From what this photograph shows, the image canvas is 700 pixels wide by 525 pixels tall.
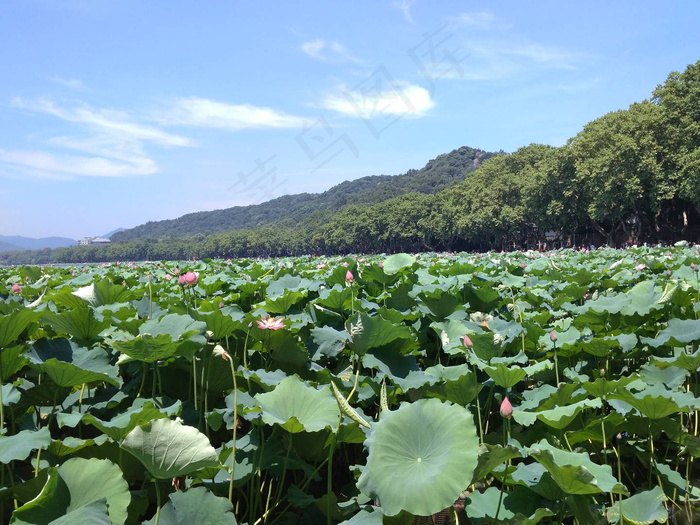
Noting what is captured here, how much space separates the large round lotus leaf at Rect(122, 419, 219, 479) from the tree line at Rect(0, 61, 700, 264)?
2563cm

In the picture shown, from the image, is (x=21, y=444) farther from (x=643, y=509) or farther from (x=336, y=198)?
(x=336, y=198)

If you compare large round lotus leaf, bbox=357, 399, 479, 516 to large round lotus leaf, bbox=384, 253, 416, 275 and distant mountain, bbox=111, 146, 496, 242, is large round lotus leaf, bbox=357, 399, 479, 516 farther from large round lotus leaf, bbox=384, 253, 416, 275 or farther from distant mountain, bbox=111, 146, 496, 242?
distant mountain, bbox=111, 146, 496, 242

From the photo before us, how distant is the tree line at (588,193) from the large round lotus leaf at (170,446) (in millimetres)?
25626

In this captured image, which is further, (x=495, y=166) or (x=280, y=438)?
(x=495, y=166)

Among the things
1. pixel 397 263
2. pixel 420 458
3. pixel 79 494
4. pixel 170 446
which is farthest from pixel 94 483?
pixel 397 263

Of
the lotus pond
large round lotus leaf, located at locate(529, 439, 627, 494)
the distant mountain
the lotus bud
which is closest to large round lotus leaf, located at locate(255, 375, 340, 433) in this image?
the lotus pond

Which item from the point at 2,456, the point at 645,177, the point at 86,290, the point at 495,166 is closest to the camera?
the point at 2,456

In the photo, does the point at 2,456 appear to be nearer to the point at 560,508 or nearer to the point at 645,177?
the point at 560,508

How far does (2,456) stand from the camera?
3.51ft

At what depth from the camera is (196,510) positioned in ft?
3.33

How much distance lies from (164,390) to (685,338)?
207 centimetres

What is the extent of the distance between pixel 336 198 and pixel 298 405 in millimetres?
138777

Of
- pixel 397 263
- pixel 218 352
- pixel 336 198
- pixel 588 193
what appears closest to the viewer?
pixel 218 352

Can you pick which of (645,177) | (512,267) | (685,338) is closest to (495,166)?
(645,177)
